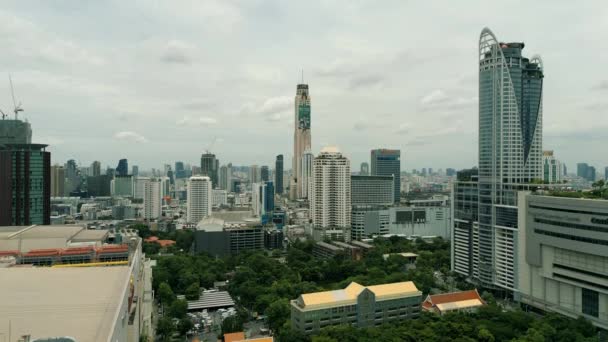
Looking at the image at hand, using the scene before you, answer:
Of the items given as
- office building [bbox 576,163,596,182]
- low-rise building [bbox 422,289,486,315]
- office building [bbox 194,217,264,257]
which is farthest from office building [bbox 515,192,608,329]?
office building [bbox 576,163,596,182]

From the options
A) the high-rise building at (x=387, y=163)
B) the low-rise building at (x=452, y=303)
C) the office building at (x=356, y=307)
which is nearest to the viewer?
the office building at (x=356, y=307)

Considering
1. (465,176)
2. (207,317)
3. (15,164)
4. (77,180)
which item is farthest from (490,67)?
(77,180)

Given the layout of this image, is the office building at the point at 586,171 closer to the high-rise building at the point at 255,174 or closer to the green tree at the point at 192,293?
the high-rise building at the point at 255,174

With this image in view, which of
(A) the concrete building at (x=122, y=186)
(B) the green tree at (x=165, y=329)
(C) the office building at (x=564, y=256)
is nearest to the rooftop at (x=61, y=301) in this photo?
(B) the green tree at (x=165, y=329)

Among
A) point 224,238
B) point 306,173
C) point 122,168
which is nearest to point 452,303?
point 224,238

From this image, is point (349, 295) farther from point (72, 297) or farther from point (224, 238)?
point (224, 238)

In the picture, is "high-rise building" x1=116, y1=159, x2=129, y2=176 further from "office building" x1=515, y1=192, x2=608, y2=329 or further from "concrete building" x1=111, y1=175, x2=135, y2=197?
"office building" x1=515, y1=192, x2=608, y2=329
